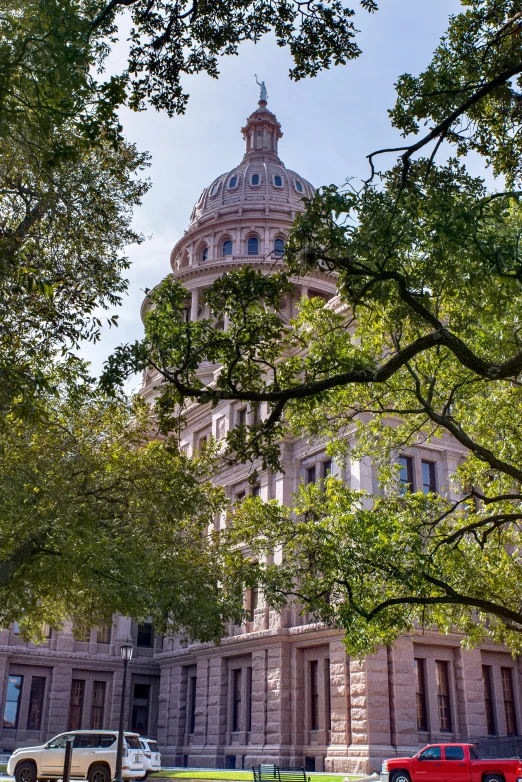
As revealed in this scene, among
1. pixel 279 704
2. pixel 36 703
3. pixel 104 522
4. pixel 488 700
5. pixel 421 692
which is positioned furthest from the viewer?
pixel 36 703

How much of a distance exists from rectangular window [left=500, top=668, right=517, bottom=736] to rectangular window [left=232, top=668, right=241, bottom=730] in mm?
12037

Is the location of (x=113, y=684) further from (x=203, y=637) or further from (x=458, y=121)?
(x=458, y=121)

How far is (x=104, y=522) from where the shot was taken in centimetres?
2216

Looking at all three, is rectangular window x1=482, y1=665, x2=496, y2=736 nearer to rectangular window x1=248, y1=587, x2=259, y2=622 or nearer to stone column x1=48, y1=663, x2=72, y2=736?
rectangular window x1=248, y1=587, x2=259, y2=622

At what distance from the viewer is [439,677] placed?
31156 millimetres

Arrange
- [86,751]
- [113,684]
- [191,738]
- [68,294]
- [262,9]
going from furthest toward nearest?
[113,684] < [191,738] < [86,751] < [68,294] < [262,9]

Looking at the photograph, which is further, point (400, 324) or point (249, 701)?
point (249, 701)

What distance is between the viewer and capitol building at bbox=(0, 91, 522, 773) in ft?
96.1

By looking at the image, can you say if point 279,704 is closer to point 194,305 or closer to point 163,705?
point 163,705

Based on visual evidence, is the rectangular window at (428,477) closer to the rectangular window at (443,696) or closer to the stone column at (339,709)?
the rectangular window at (443,696)

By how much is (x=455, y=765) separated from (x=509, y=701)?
36.9 ft

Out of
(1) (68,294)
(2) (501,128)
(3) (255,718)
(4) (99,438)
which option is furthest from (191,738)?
(2) (501,128)

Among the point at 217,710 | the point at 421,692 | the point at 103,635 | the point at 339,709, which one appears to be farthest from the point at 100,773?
the point at 103,635

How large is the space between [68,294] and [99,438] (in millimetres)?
10992
